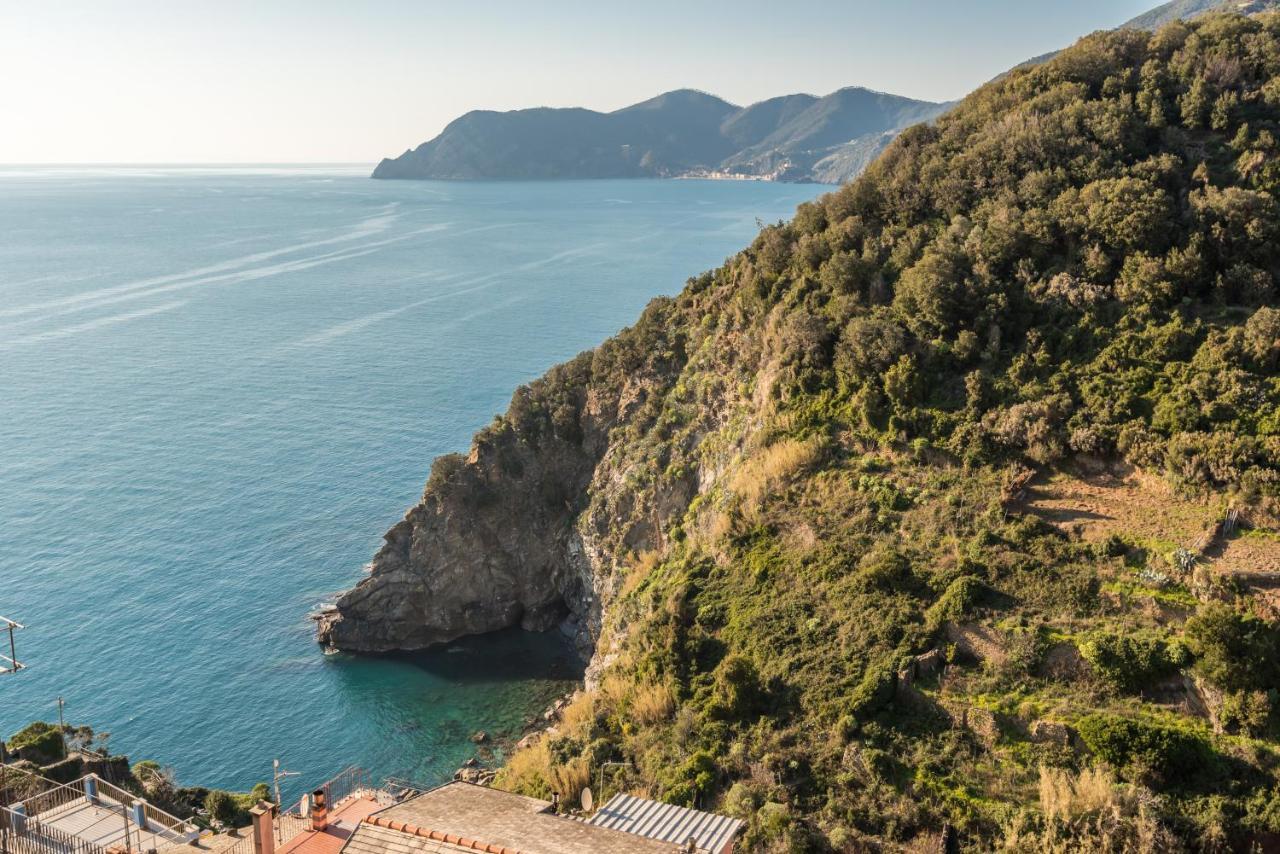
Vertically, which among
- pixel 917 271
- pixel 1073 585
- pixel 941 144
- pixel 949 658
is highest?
pixel 941 144

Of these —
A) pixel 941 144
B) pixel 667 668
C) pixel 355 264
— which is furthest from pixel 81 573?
pixel 355 264

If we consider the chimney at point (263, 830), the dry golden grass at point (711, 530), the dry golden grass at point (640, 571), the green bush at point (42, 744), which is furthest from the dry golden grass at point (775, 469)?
the green bush at point (42, 744)

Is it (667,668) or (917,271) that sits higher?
(917,271)

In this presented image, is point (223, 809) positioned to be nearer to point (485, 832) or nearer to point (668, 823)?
point (485, 832)

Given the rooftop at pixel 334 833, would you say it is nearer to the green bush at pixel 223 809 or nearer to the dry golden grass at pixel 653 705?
the dry golden grass at pixel 653 705

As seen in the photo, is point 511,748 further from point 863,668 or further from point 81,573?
point 81,573

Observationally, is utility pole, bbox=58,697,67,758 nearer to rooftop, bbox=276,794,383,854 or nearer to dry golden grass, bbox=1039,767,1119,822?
rooftop, bbox=276,794,383,854

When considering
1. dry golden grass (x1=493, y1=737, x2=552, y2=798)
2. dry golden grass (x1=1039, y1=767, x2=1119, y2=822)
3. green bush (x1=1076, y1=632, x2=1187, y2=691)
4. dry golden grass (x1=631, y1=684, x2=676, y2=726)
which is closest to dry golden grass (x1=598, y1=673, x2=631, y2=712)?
dry golden grass (x1=631, y1=684, x2=676, y2=726)
